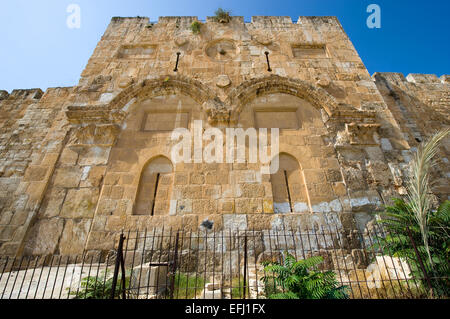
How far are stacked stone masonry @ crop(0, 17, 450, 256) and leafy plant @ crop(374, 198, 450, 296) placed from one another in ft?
4.01

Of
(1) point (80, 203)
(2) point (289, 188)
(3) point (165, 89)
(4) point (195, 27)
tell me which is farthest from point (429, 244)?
(4) point (195, 27)

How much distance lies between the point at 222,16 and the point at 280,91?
420 cm

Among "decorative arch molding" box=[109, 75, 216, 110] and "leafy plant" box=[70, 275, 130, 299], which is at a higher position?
"decorative arch molding" box=[109, 75, 216, 110]

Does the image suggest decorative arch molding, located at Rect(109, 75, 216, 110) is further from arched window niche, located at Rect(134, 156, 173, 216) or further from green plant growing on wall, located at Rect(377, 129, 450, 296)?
green plant growing on wall, located at Rect(377, 129, 450, 296)

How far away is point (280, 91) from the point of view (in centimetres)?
699

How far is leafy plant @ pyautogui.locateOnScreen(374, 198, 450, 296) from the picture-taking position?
318cm

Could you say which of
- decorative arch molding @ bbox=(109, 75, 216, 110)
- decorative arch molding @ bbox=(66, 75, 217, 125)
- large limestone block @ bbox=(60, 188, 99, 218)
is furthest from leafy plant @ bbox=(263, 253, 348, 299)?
decorative arch molding @ bbox=(109, 75, 216, 110)

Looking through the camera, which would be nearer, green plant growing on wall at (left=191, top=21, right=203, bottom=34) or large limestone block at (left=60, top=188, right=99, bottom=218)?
large limestone block at (left=60, top=188, right=99, bottom=218)

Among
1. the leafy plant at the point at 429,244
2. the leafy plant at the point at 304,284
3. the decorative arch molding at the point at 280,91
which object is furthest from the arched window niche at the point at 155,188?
the leafy plant at the point at 429,244

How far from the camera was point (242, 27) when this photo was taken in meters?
8.59

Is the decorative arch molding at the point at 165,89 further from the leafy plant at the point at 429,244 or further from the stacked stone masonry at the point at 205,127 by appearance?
the leafy plant at the point at 429,244

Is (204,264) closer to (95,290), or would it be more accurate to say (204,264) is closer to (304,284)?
(95,290)
